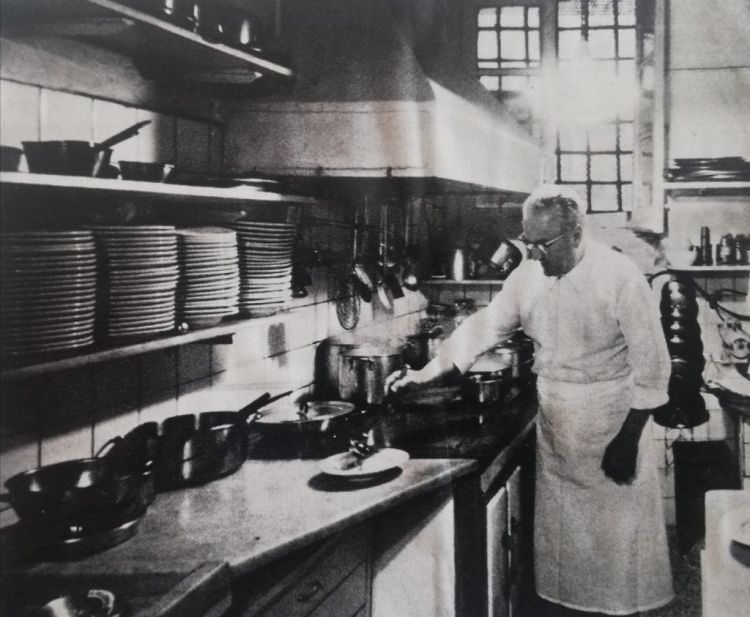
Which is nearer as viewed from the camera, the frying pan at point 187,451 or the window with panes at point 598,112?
the frying pan at point 187,451

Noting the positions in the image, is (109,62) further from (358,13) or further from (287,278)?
(358,13)

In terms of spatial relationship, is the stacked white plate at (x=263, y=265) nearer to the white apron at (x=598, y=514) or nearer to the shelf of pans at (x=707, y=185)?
the white apron at (x=598, y=514)

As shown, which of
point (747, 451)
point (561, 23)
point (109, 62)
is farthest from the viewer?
point (561, 23)

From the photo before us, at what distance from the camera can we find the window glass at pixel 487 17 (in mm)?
4344

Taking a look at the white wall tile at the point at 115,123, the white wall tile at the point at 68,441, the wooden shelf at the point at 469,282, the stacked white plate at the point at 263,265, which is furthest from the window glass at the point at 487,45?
the white wall tile at the point at 68,441

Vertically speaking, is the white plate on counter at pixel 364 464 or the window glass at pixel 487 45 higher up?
the window glass at pixel 487 45

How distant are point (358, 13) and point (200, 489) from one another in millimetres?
1482

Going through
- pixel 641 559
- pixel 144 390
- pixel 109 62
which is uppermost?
pixel 109 62

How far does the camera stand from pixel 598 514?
2.49 metres

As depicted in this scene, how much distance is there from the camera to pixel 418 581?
6.37ft

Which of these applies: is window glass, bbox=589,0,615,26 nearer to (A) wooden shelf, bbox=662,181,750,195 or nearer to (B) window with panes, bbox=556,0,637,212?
(B) window with panes, bbox=556,0,637,212

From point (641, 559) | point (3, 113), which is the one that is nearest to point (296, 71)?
point (3, 113)

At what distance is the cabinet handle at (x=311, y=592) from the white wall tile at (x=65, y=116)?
1105mm

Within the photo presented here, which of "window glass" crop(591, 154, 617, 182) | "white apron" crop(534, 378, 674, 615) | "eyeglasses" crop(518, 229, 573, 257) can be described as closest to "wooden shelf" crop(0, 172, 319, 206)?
"eyeglasses" crop(518, 229, 573, 257)
